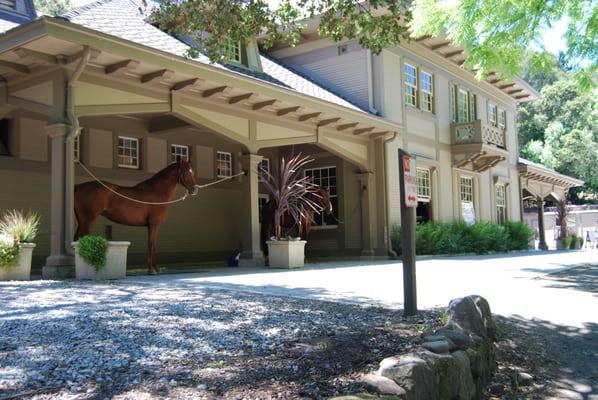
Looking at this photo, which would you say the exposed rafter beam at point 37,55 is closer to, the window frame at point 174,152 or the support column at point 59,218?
the support column at point 59,218

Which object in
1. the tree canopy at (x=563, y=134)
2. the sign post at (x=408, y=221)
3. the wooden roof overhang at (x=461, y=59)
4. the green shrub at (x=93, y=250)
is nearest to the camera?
the sign post at (x=408, y=221)

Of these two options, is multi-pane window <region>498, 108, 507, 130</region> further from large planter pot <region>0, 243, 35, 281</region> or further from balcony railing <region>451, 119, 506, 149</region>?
large planter pot <region>0, 243, 35, 281</region>

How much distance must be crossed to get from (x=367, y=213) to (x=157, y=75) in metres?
8.89

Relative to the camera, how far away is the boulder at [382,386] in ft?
12.1

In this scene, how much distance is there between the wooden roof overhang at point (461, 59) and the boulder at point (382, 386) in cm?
1335

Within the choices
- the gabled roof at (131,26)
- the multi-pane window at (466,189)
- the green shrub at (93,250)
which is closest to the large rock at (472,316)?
the green shrub at (93,250)

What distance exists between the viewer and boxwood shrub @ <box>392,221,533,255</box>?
19.2m

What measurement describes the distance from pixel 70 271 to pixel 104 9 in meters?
7.20

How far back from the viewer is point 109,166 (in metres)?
15.0

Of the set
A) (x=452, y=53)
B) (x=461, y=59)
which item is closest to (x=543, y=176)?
(x=461, y=59)

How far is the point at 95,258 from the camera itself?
9828mm

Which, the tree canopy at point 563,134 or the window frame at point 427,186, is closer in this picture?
the window frame at point 427,186

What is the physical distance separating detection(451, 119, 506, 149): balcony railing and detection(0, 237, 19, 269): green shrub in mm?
17407

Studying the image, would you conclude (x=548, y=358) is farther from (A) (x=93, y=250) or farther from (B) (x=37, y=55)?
(B) (x=37, y=55)
